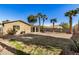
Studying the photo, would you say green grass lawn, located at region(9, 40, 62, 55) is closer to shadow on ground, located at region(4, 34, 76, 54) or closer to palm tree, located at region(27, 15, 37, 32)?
shadow on ground, located at region(4, 34, 76, 54)

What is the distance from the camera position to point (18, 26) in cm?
457

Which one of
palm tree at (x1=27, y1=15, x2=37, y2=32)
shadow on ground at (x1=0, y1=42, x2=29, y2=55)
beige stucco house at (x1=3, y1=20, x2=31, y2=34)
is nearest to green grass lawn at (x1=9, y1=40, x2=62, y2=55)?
shadow on ground at (x1=0, y1=42, x2=29, y2=55)

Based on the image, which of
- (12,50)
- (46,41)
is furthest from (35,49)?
(12,50)

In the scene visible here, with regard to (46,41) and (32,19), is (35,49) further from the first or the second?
(32,19)

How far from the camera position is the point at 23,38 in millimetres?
4586

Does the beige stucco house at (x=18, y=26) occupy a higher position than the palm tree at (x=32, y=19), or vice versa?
the palm tree at (x=32, y=19)

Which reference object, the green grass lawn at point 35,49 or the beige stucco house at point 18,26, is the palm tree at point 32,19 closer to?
the beige stucco house at point 18,26

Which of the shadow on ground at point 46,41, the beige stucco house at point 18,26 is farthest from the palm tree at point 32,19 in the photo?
the shadow on ground at point 46,41

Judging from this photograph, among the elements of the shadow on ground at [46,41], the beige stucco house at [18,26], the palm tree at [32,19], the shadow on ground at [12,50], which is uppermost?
the palm tree at [32,19]

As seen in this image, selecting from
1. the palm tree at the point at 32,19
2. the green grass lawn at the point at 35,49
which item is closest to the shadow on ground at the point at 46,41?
the green grass lawn at the point at 35,49

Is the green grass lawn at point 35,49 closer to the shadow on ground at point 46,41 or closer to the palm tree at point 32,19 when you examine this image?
the shadow on ground at point 46,41

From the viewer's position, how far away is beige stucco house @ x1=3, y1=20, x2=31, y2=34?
4.53m

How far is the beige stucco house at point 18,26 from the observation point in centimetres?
453
